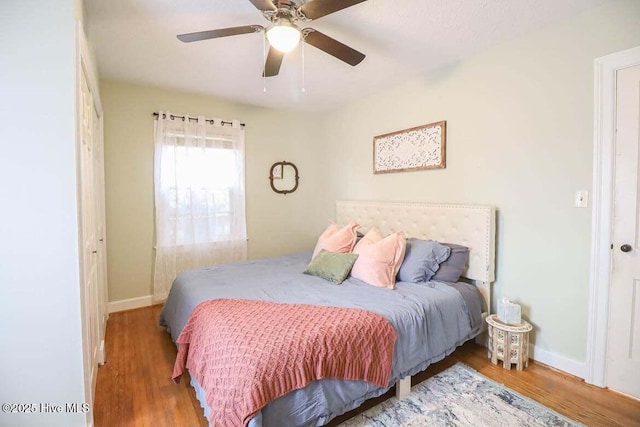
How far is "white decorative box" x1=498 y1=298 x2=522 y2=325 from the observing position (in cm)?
219

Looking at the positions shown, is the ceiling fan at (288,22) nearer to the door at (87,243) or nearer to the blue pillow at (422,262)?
the door at (87,243)

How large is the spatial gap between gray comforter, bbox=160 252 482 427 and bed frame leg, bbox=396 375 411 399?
0.18 feet

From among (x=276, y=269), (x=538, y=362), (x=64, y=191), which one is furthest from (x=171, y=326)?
(x=538, y=362)

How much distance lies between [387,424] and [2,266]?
2033mm

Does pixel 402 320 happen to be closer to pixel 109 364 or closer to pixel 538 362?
pixel 538 362

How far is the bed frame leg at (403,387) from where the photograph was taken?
1.83 m

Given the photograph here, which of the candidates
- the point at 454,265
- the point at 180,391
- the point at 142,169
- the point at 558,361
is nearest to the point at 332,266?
the point at 454,265

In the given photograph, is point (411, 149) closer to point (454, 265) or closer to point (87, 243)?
point (454, 265)

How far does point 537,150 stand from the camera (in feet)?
7.17

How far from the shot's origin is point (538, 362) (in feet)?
7.29

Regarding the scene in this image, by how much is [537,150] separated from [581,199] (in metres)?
0.45

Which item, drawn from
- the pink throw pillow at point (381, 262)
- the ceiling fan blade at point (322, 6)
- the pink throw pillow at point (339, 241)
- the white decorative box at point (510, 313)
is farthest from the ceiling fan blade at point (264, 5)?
the white decorative box at point (510, 313)

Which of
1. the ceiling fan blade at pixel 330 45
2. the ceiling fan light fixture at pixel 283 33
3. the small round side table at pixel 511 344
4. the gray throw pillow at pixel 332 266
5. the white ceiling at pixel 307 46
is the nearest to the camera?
the ceiling fan light fixture at pixel 283 33

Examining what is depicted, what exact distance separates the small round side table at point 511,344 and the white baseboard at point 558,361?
12cm
